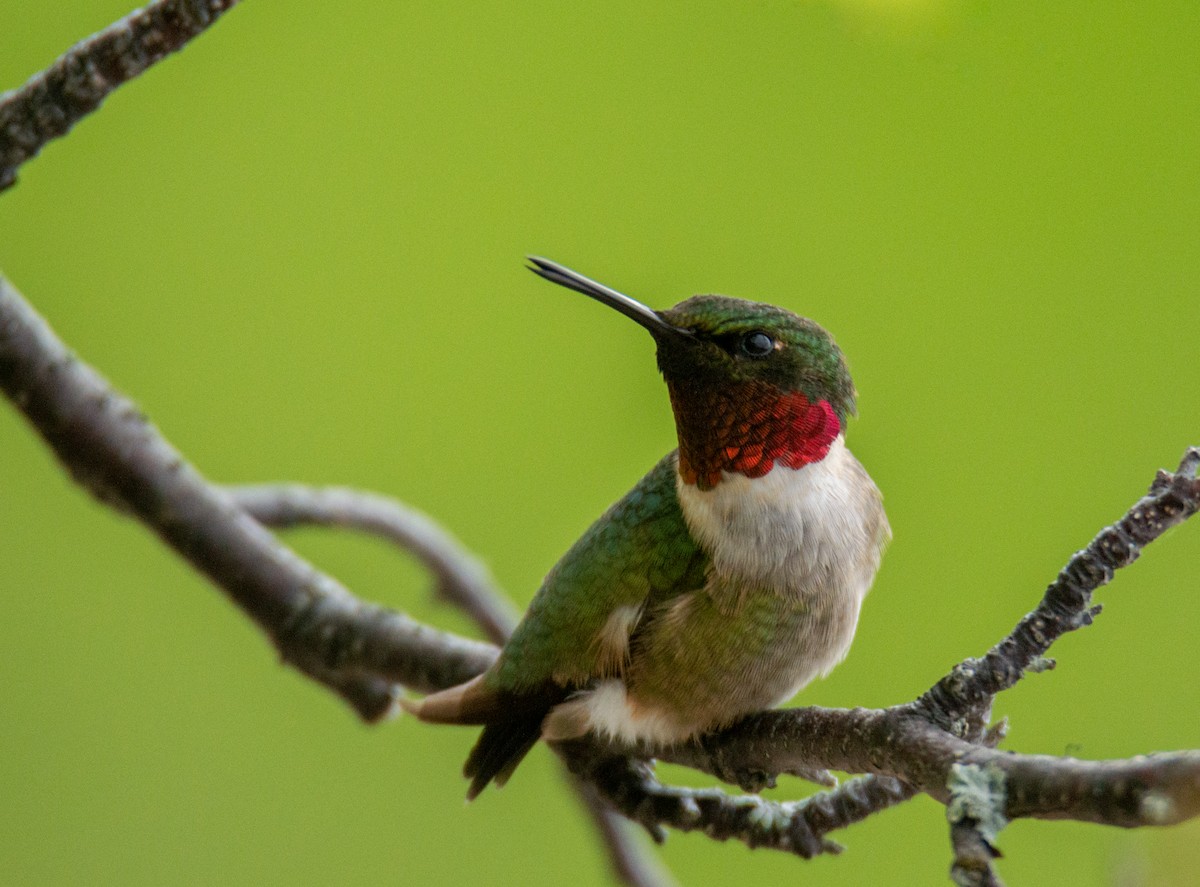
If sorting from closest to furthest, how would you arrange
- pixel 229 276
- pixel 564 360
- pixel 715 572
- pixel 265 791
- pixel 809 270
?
pixel 715 572, pixel 809 270, pixel 564 360, pixel 229 276, pixel 265 791

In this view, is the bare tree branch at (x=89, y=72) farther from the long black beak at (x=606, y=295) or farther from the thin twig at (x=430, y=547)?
the thin twig at (x=430, y=547)

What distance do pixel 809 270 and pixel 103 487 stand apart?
1.01 meters

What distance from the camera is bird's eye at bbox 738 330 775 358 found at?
112 cm

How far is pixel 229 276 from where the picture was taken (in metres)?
2.49

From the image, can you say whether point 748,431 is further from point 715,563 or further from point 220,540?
point 220,540

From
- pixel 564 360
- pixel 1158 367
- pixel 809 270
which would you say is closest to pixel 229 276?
pixel 564 360

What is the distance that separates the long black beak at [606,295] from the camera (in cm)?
103

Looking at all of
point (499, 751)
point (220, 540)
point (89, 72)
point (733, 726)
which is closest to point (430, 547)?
point (220, 540)

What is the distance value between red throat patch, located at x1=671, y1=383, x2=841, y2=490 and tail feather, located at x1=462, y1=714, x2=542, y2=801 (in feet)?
1.05

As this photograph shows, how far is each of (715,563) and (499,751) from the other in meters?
0.33

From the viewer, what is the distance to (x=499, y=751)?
1.26 metres

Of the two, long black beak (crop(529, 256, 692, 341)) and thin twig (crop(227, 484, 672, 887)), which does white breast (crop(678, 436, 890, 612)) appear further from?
thin twig (crop(227, 484, 672, 887))

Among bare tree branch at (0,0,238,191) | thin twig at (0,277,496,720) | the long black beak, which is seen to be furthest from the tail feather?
bare tree branch at (0,0,238,191)

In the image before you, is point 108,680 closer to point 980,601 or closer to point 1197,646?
point 980,601
